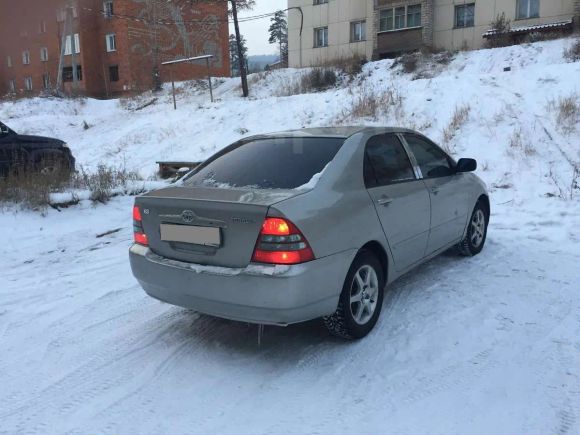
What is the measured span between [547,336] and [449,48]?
2521 centimetres

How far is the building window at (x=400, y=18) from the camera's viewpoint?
87.1ft

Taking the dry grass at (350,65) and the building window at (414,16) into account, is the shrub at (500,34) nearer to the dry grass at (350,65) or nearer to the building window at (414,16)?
the building window at (414,16)

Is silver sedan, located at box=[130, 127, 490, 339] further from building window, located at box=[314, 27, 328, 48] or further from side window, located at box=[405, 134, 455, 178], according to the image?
building window, located at box=[314, 27, 328, 48]

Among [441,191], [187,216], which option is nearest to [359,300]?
[187,216]

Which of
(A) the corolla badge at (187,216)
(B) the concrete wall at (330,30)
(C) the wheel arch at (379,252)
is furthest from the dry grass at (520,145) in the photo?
(B) the concrete wall at (330,30)

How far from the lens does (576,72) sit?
40.8 ft

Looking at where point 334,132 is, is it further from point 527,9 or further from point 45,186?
point 527,9

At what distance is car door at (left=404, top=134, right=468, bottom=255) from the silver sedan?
0.08m

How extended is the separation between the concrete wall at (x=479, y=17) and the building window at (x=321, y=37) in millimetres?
6908

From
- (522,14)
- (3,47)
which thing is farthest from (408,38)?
(3,47)

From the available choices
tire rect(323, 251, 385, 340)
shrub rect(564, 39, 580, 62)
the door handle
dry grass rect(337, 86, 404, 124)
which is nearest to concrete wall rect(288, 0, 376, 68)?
shrub rect(564, 39, 580, 62)

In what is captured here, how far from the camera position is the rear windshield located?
3809mm

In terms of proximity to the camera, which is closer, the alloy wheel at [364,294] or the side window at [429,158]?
the alloy wheel at [364,294]

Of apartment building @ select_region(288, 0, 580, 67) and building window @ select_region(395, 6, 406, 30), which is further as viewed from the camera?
building window @ select_region(395, 6, 406, 30)
